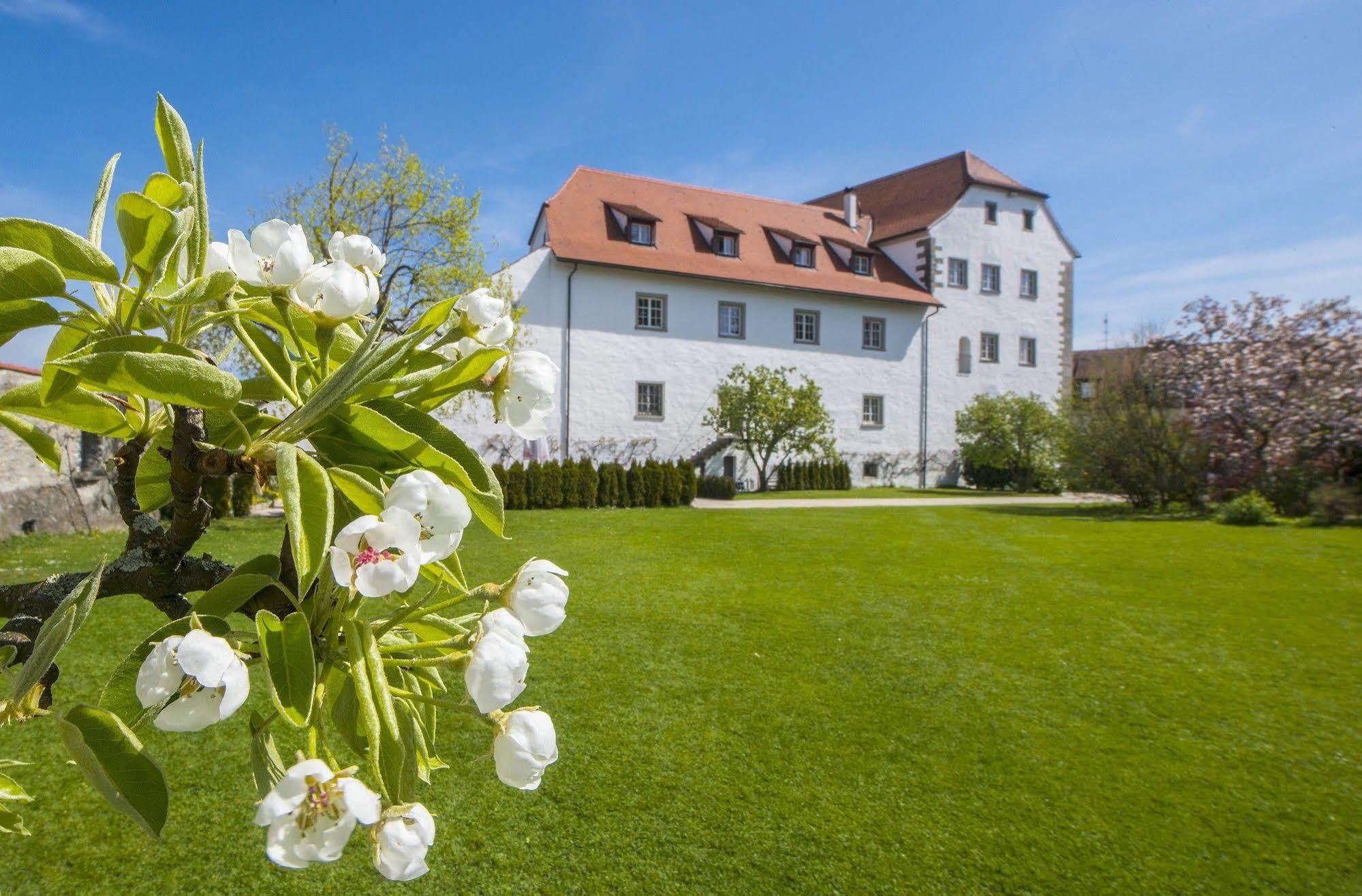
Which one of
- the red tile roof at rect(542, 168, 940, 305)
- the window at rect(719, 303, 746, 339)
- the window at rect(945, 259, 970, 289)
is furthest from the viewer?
the window at rect(945, 259, 970, 289)

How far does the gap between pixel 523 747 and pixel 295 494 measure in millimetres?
326

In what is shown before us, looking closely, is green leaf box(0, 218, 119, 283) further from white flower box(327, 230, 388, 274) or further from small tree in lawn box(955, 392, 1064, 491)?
small tree in lawn box(955, 392, 1064, 491)

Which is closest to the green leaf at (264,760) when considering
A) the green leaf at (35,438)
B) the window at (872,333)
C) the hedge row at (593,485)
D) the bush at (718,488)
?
the green leaf at (35,438)

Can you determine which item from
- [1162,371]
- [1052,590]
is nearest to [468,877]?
[1052,590]

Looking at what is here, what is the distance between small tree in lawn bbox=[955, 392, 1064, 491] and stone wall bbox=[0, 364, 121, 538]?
903 inches

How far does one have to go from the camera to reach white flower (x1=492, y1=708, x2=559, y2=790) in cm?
80

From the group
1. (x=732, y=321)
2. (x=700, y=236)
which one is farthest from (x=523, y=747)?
(x=700, y=236)

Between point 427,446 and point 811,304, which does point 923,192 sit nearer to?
point 811,304

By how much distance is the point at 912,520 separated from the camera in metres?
14.2

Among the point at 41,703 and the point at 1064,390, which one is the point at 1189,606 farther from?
the point at 1064,390

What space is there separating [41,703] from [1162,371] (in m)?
21.5

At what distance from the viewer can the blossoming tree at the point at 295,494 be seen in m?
0.66

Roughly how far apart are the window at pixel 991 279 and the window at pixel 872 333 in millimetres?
4791

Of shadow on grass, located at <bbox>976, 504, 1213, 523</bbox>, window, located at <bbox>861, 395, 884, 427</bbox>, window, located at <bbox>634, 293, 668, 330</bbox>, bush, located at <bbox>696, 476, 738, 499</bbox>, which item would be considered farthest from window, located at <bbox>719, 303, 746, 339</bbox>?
shadow on grass, located at <bbox>976, 504, 1213, 523</bbox>
